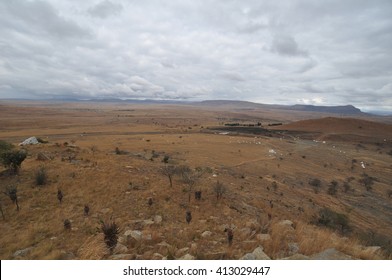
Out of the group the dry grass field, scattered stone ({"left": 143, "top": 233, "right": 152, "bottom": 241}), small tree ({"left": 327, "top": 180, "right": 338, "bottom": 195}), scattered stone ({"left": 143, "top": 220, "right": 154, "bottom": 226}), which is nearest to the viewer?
the dry grass field

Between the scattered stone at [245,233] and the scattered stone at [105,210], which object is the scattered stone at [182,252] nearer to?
the scattered stone at [245,233]

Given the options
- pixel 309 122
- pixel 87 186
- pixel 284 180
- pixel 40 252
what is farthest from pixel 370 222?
pixel 309 122

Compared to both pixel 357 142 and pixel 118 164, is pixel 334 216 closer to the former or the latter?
pixel 118 164

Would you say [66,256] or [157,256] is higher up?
[157,256]

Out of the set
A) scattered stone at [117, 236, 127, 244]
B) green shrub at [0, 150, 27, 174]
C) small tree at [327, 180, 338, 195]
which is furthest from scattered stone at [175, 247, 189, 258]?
small tree at [327, 180, 338, 195]

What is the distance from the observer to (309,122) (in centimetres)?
7562

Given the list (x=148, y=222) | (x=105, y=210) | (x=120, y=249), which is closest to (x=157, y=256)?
(x=120, y=249)

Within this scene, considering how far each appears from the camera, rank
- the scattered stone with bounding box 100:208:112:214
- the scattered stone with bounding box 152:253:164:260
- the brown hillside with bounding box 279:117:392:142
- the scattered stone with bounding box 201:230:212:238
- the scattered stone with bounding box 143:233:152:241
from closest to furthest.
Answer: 1. the scattered stone with bounding box 152:253:164:260
2. the scattered stone with bounding box 143:233:152:241
3. the scattered stone with bounding box 201:230:212:238
4. the scattered stone with bounding box 100:208:112:214
5. the brown hillside with bounding box 279:117:392:142

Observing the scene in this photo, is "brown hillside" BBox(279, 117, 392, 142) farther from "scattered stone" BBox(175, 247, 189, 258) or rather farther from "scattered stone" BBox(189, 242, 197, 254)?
"scattered stone" BBox(175, 247, 189, 258)

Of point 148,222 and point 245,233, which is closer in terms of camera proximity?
point 245,233

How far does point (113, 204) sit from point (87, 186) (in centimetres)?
238

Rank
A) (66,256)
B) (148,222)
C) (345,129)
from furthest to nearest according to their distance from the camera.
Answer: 1. (345,129)
2. (148,222)
3. (66,256)

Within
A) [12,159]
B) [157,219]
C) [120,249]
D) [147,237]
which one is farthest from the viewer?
[12,159]

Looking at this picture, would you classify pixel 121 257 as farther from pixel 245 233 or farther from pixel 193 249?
pixel 245 233
